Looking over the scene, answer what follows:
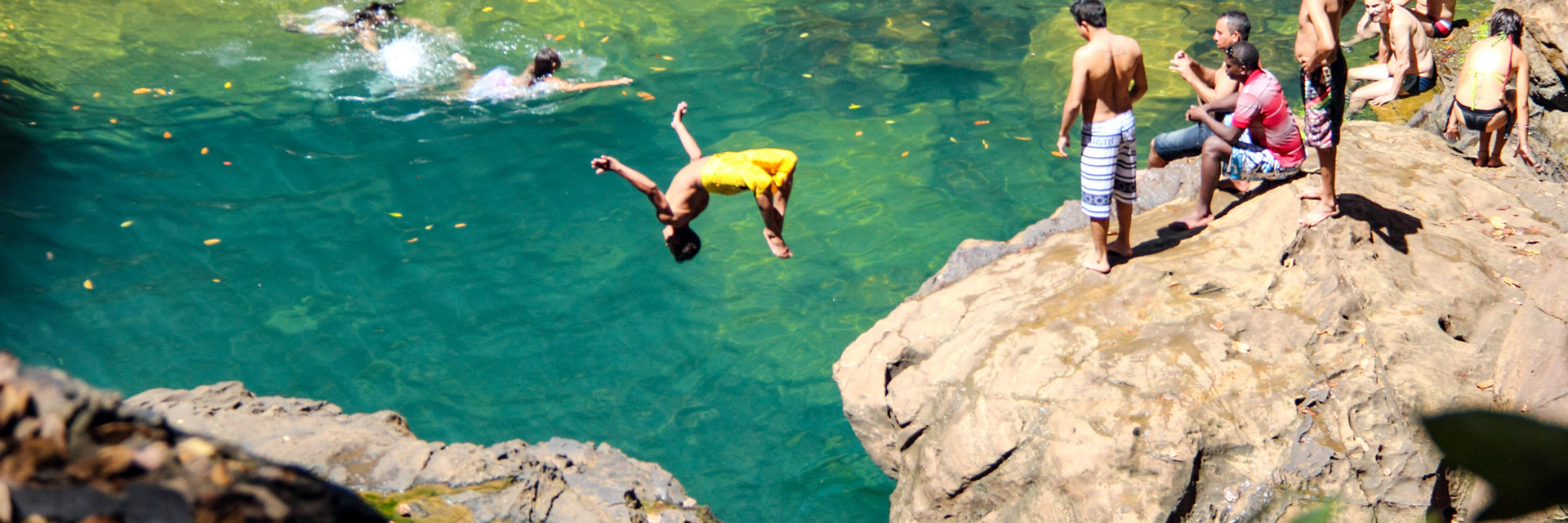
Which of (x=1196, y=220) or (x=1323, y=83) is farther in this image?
(x=1196, y=220)

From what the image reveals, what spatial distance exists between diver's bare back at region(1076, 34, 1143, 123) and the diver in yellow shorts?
1911 millimetres

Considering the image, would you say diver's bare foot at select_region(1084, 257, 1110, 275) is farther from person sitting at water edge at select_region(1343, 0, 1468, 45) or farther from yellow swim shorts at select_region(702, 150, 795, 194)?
person sitting at water edge at select_region(1343, 0, 1468, 45)

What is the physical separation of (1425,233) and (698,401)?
601 centimetres

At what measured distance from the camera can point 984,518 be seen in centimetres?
555

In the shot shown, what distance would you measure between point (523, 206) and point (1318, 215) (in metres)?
8.85

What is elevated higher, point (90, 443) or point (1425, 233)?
point (90, 443)

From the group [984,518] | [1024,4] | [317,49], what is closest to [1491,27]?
[984,518]

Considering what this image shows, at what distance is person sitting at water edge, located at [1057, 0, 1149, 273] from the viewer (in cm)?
523

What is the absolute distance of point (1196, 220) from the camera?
6.18 m

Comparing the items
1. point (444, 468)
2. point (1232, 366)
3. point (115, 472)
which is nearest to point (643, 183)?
point (444, 468)

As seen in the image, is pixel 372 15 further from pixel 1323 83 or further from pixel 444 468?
pixel 1323 83

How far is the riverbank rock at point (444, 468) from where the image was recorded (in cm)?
468

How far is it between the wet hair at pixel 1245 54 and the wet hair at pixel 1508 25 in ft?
8.45

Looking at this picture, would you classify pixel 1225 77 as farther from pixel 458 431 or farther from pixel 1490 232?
pixel 458 431
